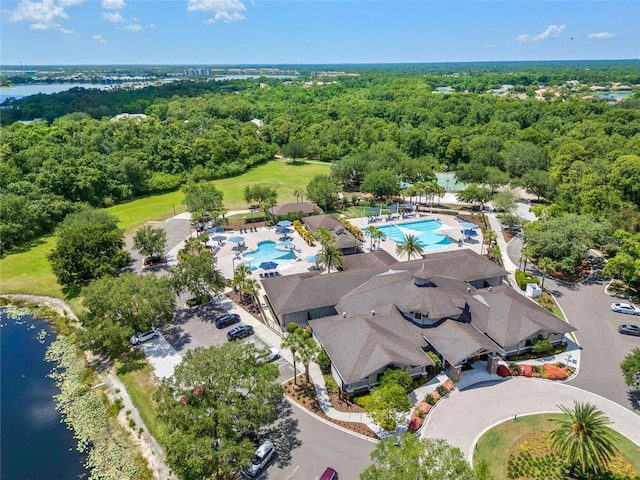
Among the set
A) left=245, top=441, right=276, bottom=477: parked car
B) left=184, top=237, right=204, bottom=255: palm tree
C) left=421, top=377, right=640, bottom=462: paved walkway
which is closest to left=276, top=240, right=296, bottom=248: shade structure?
left=184, top=237, right=204, bottom=255: palm tree

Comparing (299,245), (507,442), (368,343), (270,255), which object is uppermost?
(368,343)

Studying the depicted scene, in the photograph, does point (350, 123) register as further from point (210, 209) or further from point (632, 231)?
point (632, 231)

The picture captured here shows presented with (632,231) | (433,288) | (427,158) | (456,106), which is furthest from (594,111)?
(433,288)

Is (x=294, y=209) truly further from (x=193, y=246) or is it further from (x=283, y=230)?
(x=193, y=246)

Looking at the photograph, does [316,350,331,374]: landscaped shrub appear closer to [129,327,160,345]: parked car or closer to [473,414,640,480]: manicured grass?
[473,414,640,480]: manicured grass

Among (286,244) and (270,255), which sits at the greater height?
(286,244)

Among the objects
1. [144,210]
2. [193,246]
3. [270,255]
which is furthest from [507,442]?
[144,210]

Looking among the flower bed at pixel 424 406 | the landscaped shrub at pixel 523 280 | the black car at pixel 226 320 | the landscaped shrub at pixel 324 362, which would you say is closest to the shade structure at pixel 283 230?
the black car at pixel 226 320
